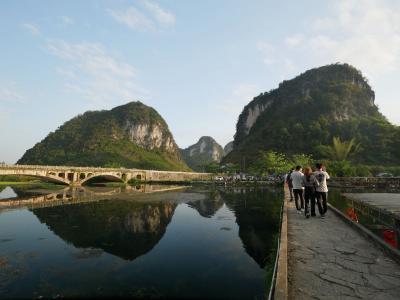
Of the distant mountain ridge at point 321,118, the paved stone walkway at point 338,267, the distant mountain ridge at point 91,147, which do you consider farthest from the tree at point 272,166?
the paved stone walkway at point 338,267

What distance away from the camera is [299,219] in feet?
44.9

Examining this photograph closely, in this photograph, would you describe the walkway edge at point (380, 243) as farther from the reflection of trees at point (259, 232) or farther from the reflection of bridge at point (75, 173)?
the reflection of bridge at point (75, 173)

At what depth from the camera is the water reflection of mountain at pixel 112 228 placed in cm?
1342

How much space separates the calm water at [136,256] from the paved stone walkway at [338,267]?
5.21 ft

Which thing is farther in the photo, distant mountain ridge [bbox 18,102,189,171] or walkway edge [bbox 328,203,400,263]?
distant mountain ridge [bbox 18,102,189,171]

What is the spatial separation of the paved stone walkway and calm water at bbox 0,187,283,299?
159 cm

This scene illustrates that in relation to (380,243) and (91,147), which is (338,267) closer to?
(380,243)

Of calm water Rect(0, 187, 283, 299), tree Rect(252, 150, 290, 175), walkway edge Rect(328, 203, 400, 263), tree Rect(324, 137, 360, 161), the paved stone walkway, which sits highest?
tree Rect(324, 137, 360, 161)

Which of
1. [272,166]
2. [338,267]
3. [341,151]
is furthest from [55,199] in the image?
[341,151]

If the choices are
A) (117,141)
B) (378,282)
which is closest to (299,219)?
(378,282)

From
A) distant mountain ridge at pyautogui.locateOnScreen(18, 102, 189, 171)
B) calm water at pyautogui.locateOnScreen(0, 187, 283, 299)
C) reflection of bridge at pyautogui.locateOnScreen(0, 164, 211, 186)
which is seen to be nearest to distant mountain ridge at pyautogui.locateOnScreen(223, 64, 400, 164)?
reflection of bridge at pyautogui.locateOnScreen(0, 164, 211, 186)

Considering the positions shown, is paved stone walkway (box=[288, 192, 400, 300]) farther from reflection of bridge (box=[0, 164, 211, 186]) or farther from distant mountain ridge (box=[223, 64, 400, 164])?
distant mountain ridge (box=[223, 64, 400, 164])

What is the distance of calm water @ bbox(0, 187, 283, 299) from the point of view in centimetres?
862

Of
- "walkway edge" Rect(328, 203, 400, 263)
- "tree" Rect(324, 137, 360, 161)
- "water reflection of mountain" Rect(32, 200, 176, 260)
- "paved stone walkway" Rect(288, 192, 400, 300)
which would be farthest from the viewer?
"tree" Rect(324, 137, 360, 161)
